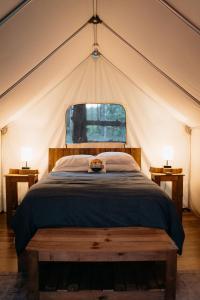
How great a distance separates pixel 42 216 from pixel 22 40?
1387mm

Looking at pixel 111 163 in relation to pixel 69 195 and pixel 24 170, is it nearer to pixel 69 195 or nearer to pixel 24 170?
pixel 24 170

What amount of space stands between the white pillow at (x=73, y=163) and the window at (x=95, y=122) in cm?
45

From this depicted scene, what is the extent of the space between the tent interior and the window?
9cm

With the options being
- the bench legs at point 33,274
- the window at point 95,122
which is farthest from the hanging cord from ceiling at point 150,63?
the bench legs at point 33,274

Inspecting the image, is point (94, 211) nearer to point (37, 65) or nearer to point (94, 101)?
point (37, 65)

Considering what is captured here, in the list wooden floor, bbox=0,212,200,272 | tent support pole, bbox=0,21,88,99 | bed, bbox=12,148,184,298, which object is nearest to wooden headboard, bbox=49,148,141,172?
wooden floor, bbox=0,212,200,272

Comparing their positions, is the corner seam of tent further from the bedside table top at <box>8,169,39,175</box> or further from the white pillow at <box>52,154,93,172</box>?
the bedside table top at <box>8,169,39,175</box>

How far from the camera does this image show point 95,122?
170 inches

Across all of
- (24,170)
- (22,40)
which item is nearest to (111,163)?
(24,170)

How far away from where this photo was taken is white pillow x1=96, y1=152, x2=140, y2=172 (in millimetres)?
3703

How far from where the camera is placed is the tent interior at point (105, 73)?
6.50ft

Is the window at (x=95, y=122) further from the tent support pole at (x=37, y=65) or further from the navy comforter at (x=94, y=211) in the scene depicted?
the navy comforter at (x=94, y=211)

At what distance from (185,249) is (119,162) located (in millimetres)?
1432

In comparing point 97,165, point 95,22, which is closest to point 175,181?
point 97,165
